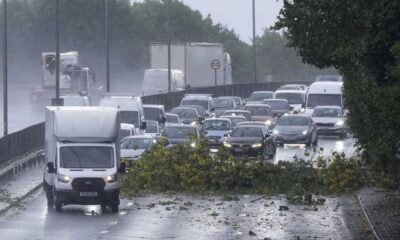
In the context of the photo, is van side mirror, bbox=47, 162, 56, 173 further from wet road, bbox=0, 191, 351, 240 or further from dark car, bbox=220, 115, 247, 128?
dark car, bbox=220, 115, 247, 128

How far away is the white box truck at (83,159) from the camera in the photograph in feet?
106

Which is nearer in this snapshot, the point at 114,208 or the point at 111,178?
the point at 111,178

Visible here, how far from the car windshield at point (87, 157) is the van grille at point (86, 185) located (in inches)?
28.5

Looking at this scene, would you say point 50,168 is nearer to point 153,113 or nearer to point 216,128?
point 216,128

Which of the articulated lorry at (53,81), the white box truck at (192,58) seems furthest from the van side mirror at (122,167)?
the white box truck at (192,58)

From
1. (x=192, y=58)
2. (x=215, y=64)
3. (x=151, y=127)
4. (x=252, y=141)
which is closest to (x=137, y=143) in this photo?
(x=252, y=141)

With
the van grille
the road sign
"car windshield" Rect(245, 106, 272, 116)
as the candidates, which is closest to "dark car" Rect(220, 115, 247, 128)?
"car windshield" Rect(245, 106, 272, 116)

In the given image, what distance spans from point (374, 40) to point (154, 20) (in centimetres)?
13072

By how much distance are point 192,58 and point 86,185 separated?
5426 cm

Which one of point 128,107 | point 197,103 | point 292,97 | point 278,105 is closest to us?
point 128,107

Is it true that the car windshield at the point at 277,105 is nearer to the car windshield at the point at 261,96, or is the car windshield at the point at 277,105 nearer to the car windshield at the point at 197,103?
the car windshield at the point at 197,103

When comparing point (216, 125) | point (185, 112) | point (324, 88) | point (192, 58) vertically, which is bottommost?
point (216, 125)

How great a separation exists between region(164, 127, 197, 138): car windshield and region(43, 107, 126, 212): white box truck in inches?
591

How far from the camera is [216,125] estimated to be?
54.9m
